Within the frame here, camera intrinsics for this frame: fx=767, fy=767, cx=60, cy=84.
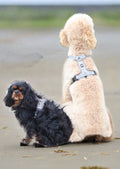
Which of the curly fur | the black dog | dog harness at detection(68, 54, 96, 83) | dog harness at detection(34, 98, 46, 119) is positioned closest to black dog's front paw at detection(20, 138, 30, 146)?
the black dog

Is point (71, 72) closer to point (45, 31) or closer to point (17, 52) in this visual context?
point (17, 52)

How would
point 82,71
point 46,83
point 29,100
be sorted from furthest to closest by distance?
point 46,83 → point 82,71 → point 29,100

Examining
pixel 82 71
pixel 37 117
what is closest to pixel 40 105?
pixel 37 117

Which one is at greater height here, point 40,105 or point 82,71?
point 82,71

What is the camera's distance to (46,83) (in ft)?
45.0

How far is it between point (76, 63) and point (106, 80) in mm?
6480

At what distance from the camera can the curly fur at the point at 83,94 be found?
24.7 feet

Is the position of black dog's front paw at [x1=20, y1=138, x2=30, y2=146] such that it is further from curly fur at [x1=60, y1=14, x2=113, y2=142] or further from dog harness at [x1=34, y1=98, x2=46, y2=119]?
curly fur at [x1=60, y1=14, x2=113, y2=142]

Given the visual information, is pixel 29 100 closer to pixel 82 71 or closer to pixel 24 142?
Result: pixel 24 142

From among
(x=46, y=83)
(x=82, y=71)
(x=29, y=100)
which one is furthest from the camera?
(x=46, y=83)

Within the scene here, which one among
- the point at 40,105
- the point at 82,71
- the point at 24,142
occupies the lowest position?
the point at 24,142

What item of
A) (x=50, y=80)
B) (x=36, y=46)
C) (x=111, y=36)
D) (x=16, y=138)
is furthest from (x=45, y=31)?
(x=16, y=138)

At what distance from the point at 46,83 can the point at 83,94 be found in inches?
243

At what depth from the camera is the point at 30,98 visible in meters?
7.51
